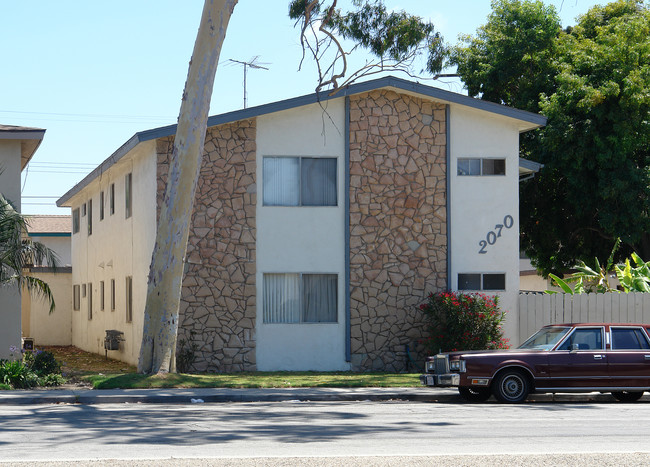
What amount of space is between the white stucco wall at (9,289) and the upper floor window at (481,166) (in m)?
10.7

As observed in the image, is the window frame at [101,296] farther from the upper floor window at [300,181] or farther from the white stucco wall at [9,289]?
the upper floor window at [300,181]

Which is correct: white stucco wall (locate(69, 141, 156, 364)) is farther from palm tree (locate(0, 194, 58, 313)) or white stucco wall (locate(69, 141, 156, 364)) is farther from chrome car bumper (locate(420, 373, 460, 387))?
chrome car bumper (locate(420, 373, 460, 387))

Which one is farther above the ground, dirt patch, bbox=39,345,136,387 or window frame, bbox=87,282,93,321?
window frame, bbox=87,282,93,321

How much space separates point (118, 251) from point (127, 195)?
1991mm

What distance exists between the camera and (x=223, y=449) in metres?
9.84

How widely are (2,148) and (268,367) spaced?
26.1 feet

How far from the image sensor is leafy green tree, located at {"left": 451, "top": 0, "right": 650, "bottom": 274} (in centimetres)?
2678

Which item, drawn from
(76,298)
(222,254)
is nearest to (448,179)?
(222,254)

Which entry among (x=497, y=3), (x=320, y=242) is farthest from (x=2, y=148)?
(x=497, y=3)

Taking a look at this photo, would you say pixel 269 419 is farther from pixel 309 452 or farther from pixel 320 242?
pixel 320 242

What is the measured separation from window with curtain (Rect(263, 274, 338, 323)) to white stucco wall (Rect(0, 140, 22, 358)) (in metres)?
5.73

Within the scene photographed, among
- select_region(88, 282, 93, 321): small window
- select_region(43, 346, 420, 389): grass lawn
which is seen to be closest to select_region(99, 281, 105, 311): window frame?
select_region(88, 282, 93, 321): small window

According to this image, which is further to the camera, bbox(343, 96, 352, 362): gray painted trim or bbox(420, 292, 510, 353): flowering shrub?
bbox(343, 96, 352, 362): gray painted trim

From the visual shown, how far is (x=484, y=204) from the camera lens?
2305 cm
